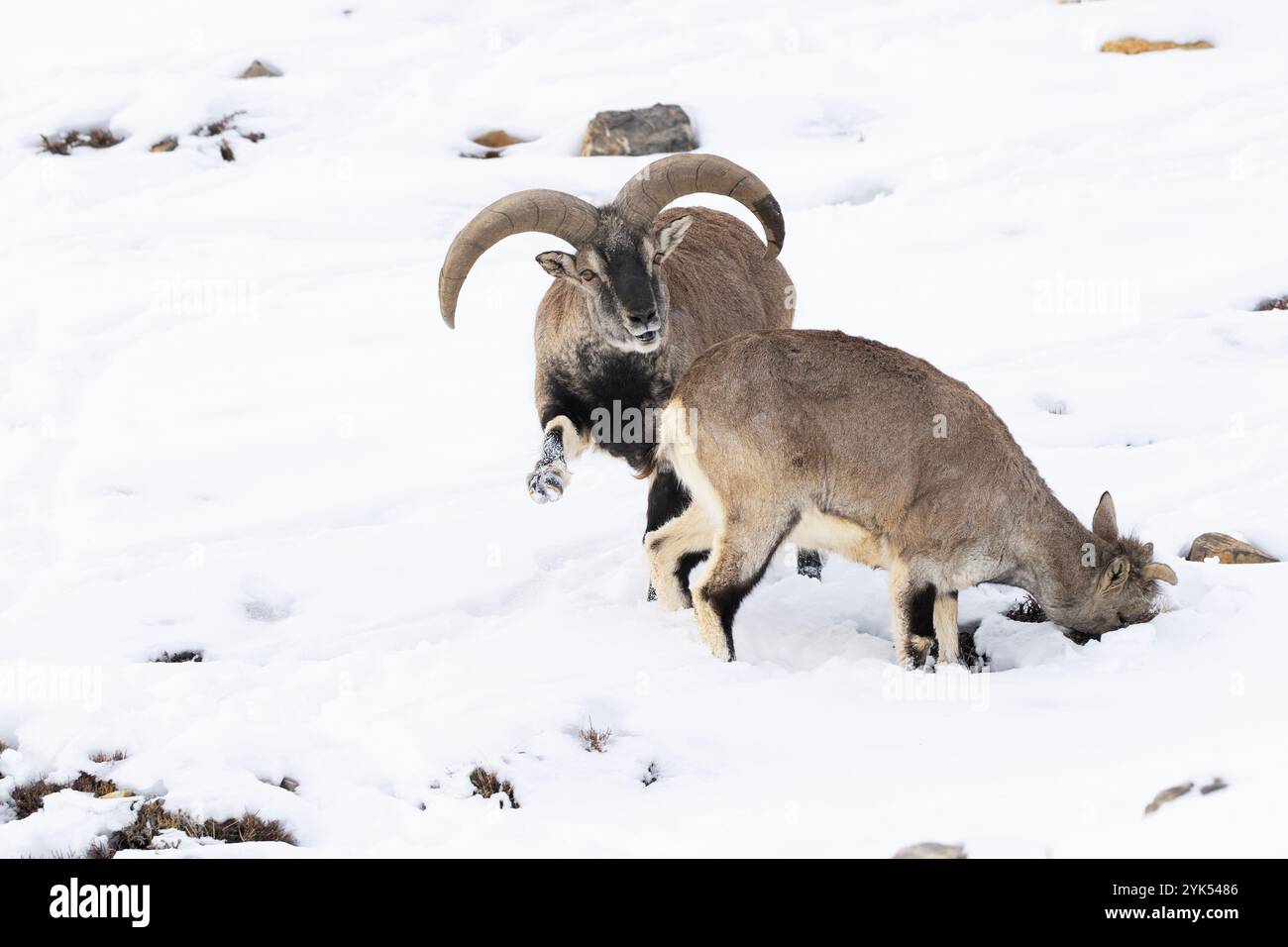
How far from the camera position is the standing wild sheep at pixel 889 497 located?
761 cm

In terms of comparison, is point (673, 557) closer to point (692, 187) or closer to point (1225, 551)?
point (692, 187)

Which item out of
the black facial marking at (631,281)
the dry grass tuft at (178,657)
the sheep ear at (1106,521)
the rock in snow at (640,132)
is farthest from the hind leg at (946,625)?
the rock in snow at (640,132)

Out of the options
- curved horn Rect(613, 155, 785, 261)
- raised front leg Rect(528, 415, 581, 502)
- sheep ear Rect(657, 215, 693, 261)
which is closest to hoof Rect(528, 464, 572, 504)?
raised front leg Rect(528, 415, 581, 502)

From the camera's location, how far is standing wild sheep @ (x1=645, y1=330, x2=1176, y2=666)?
25.0 ft

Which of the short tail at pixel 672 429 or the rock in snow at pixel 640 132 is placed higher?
the short tail at pixel 672 429

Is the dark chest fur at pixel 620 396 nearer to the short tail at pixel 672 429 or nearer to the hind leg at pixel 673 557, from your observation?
the short tail at pixel 672 429

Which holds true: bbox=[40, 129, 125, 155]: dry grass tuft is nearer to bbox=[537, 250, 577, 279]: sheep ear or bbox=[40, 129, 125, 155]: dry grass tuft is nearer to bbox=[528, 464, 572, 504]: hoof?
bbox=[537, 250, 577, 279]: sheep ear

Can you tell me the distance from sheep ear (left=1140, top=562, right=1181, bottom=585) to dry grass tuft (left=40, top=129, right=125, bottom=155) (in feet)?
A: 54.1

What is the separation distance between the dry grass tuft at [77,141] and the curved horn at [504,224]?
12440 millimetres

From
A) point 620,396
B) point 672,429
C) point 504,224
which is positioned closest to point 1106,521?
point 672,429

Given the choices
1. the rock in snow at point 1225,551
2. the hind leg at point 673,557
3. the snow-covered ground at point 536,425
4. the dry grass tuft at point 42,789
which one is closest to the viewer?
the snow-covered ground at point 536,425

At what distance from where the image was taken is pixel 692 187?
9586 mm
